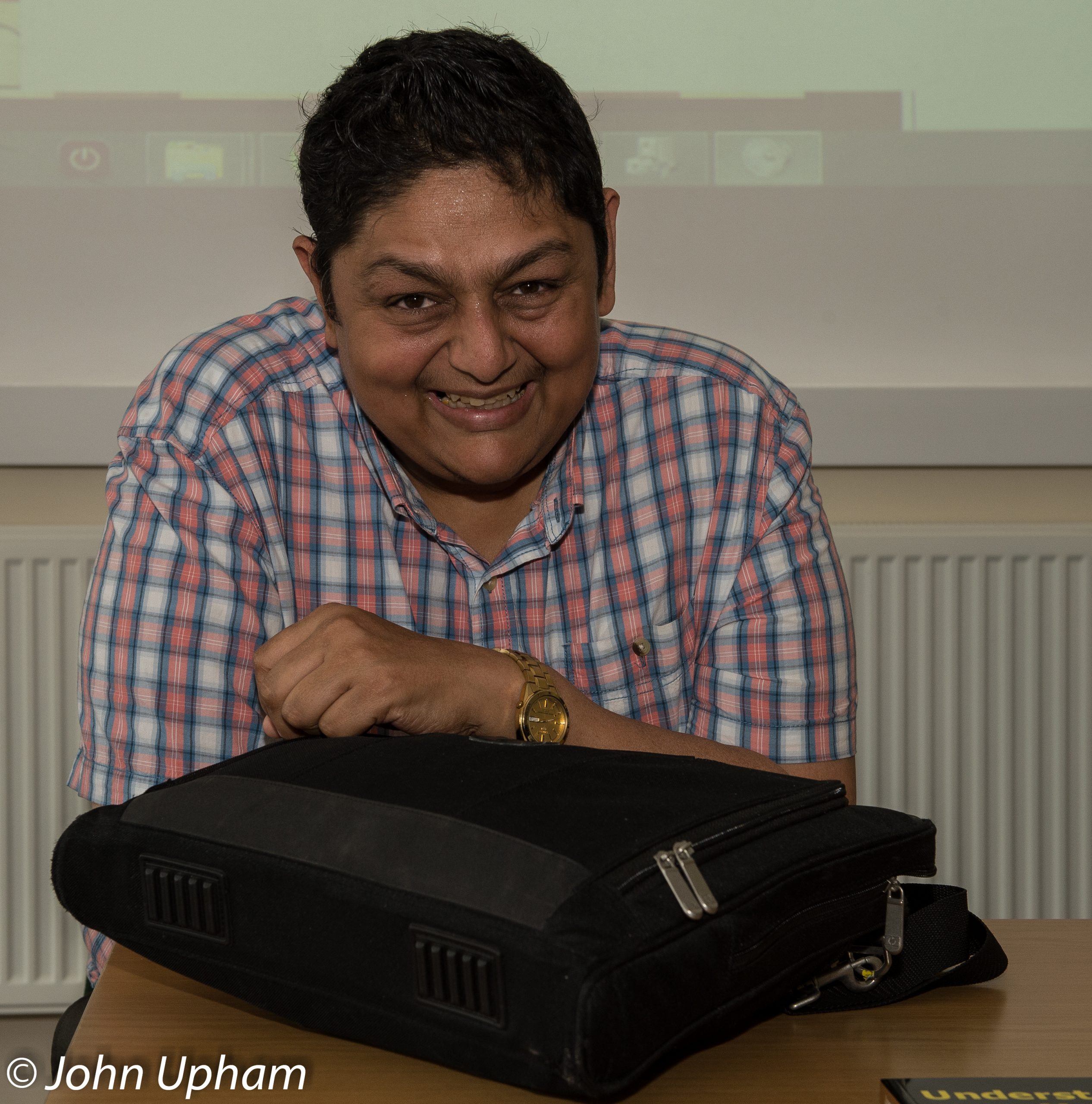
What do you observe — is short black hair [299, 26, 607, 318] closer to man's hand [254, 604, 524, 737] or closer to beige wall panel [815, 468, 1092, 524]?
man's hand [254, 604, 524, 737]

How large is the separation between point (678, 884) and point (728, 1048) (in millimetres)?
121

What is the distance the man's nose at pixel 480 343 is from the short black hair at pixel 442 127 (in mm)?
105

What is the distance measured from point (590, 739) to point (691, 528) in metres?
0.28

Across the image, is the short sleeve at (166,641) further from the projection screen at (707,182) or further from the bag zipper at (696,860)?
the projection screen at (707,182)

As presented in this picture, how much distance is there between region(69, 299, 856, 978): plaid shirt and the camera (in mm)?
1128

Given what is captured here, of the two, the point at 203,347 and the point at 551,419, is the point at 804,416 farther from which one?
the point at 203,347

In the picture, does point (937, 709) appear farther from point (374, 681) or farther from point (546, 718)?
point (374, 681)

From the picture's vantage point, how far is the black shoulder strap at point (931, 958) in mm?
698

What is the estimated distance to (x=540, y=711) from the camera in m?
0.99

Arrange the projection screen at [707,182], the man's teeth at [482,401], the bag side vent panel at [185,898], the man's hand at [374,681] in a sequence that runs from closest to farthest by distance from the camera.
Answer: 1. the bag side vent panel at [185,898]
2. the man's hand at [374,681]
3. the man's teeth at [482,401]
4. the projection screen at [707,182]

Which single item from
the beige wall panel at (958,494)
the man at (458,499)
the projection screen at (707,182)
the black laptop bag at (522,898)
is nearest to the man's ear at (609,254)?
the man at (458,499)

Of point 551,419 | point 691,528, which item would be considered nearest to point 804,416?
point 691,528

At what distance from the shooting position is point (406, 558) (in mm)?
1207

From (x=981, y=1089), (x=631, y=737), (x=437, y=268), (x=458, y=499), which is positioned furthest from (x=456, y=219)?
(x=981, y=1089)
